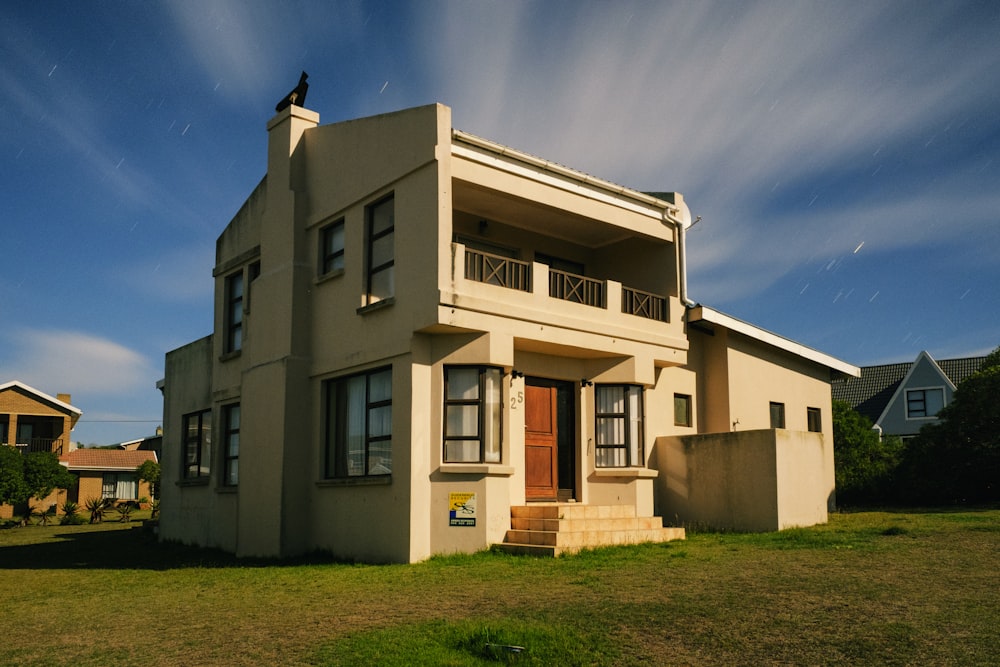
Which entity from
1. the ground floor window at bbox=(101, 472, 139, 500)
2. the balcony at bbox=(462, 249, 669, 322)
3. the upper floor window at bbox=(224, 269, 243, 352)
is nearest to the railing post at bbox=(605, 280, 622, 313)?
the balcony at bbox=(462, 249, 669, 322)

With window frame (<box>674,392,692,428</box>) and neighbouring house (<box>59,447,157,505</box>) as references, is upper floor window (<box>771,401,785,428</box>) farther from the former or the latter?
neighbouring house (<box>59,447,157,505</box>)

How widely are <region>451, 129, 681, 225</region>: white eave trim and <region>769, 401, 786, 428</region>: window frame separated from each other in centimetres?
555

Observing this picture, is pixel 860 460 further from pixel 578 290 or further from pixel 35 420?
pixel 35 420

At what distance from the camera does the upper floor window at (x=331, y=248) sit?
18.2 metres

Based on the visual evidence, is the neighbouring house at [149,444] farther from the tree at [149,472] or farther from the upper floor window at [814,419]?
the upper floor window at [814,419]

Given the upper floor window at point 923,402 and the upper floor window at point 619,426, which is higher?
the upper floor window at point 923,402

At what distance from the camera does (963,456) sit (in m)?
25.6

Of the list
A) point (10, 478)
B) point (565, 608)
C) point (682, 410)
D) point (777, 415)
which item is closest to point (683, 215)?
point (682, 410)

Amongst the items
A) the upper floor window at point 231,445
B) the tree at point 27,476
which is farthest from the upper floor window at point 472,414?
the tree at point 27,476

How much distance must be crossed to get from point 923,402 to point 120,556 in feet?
135

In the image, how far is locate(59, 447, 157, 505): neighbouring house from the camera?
56.6 meters

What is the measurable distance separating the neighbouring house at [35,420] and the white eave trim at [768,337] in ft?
149

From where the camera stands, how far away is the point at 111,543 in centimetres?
2359

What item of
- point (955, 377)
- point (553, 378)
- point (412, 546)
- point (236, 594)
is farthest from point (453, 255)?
point (955, 377)
